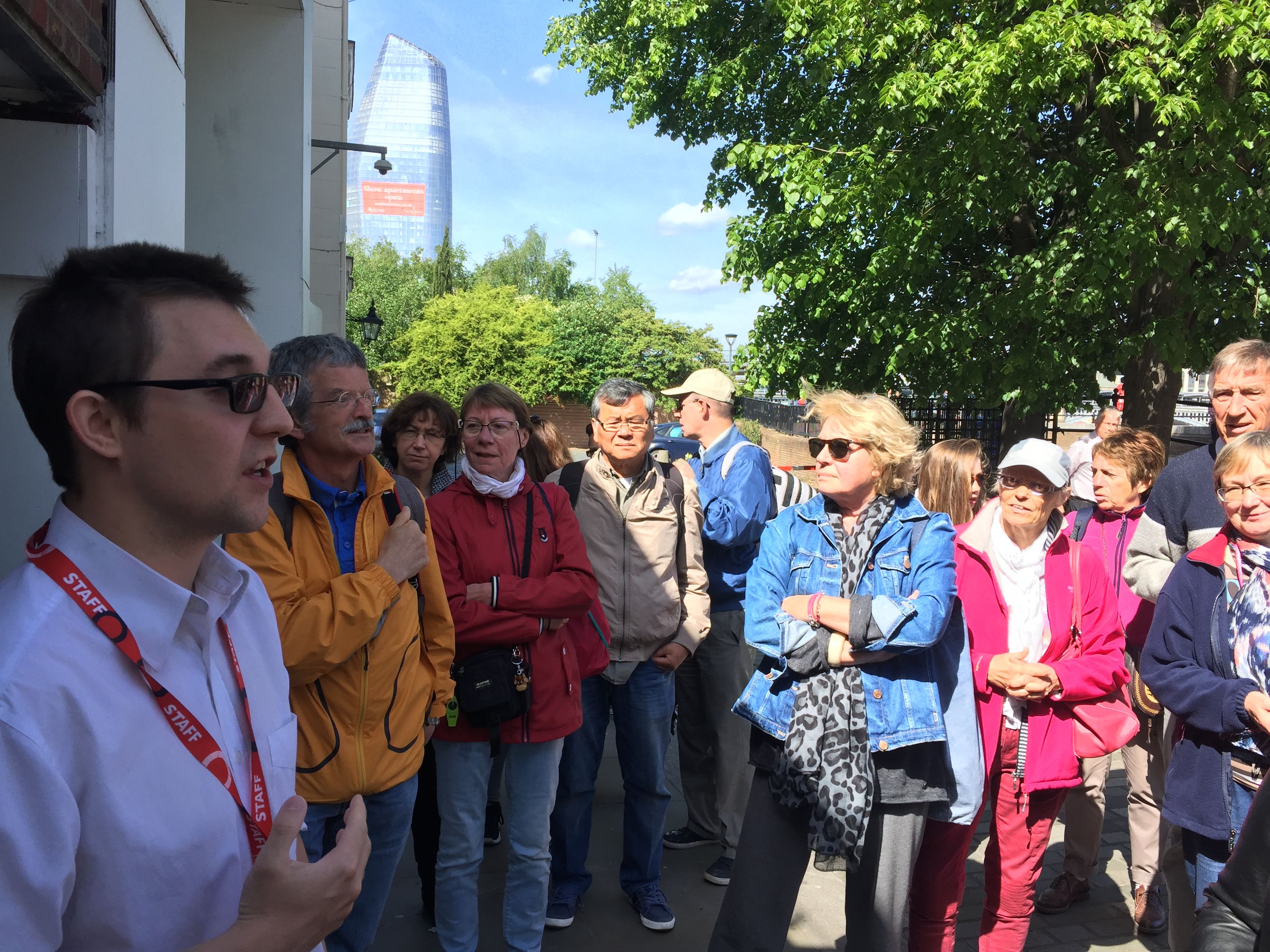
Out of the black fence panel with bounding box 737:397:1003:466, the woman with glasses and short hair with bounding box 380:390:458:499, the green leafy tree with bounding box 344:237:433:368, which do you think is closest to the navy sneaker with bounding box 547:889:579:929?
the woman with glasses and short hair with bounding box 380:390:458:499

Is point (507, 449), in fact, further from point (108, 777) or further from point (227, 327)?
point (108, 777)

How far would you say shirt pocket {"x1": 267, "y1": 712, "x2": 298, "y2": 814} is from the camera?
4.62 feet

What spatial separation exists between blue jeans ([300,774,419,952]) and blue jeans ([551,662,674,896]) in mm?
1108

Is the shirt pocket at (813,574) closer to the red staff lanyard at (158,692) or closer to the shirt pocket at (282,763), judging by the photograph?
the shirt pocket at (282,763)

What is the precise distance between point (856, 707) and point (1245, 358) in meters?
2.11

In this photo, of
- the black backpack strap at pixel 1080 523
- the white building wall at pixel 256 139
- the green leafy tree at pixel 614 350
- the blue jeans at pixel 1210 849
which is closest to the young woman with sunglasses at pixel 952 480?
the black backpack strap at pixel 1080 523

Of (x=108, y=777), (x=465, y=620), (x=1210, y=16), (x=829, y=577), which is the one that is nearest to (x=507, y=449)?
(x=465, y=620)

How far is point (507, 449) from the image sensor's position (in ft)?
11.3

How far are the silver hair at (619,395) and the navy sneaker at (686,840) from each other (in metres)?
2.18

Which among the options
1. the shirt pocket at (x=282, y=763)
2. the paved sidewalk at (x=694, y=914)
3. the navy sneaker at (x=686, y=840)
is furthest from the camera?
the navy sneaker at (x=686, y=840)

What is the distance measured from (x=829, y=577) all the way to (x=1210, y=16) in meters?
8.07

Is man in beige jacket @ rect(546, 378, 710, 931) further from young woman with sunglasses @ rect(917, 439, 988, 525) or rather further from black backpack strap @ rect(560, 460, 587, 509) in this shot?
young woman with sunglasses @ rect(917, 439, 988, 525)

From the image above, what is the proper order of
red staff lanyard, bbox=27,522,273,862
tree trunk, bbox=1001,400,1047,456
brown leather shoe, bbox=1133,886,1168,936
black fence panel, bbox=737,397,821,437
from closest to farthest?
red staff lanyard, bbox=27,522,273,862 < brown leather shoe, bbox=1133,886,1168,936 < tree trunk, bbox=1001,400,1047,456 < black fence panel, bbox=737,397,821,437

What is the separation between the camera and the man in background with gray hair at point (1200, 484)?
3.45 m
